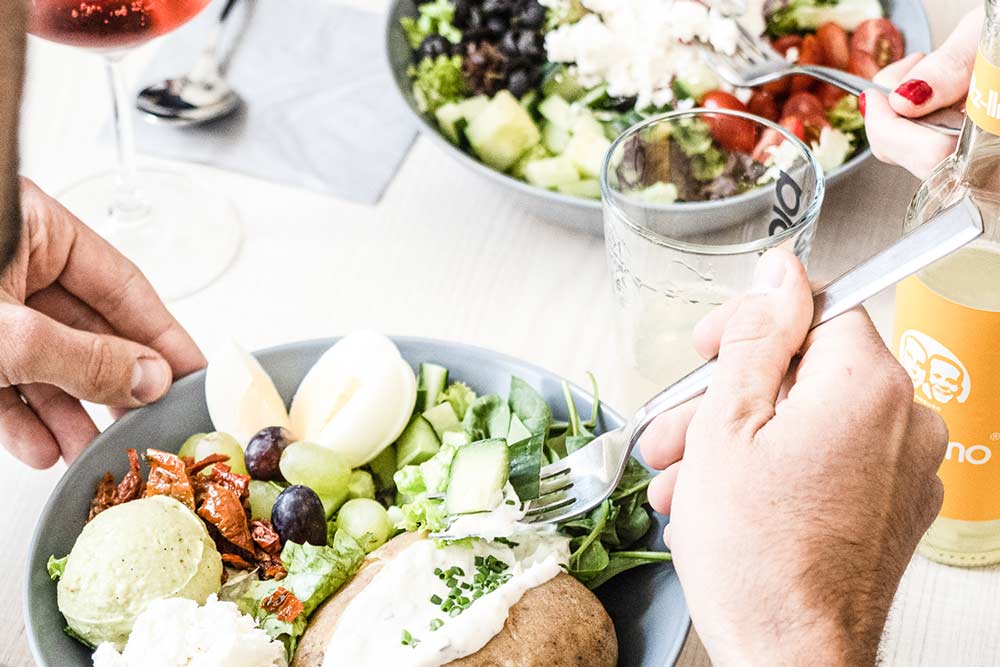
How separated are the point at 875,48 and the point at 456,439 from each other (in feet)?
2.78

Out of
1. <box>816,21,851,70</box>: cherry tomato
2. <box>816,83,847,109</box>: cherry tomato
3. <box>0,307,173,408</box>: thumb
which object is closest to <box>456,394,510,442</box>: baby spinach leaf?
<box>0,307,173,408</box>: thumb

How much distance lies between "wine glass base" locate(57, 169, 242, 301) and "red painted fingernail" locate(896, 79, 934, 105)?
808 millimetres

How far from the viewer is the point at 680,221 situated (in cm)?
115

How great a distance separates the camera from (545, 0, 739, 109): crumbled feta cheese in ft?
4.53

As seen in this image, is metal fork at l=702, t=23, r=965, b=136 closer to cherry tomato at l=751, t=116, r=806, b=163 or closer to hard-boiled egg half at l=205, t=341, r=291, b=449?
cherry tomato at l=751, t=116, r=806, b=163

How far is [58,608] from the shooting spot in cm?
87

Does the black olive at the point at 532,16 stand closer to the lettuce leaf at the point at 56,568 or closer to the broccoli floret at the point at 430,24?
the broccoli floret at the point at 430,24

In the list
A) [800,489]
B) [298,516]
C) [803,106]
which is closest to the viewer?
[800,489]

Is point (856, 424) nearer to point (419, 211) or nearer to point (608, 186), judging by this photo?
point (608, 186)

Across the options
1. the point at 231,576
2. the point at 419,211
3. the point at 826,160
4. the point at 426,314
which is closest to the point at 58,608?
the point at 231,576

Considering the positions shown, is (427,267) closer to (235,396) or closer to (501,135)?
(501,135)

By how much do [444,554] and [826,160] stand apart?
28.1 inches

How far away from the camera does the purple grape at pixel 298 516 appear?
2.94ft

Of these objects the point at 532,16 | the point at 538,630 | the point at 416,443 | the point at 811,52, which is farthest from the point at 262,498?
the point at 811,52
